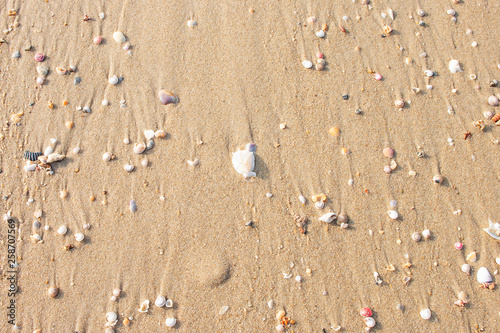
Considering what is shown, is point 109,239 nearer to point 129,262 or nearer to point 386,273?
point 129,262

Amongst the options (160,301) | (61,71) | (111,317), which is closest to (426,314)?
(160,301)

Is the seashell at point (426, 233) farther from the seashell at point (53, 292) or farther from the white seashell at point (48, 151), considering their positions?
the white seashell at point (48, 151)

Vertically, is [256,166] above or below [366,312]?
above

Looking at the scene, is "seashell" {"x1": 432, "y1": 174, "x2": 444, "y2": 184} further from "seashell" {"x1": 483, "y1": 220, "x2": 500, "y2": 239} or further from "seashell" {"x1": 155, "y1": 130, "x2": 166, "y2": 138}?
"seashell" {"x1": 155, "y1": 130, "x2": 166, "y2": 138}

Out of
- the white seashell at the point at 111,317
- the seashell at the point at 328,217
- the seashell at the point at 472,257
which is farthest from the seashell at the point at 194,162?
the seashell at the point at 472,257

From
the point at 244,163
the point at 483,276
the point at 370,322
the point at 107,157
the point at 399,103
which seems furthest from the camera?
the point at 399,103

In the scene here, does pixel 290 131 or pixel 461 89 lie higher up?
pixel 461 89

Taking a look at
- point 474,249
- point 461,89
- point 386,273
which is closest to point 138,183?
point 386,273

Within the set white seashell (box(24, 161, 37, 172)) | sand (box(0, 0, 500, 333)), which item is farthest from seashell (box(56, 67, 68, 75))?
white seashell (box(24, 161, 37, 172))

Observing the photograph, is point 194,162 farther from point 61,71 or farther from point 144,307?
point 61,71
